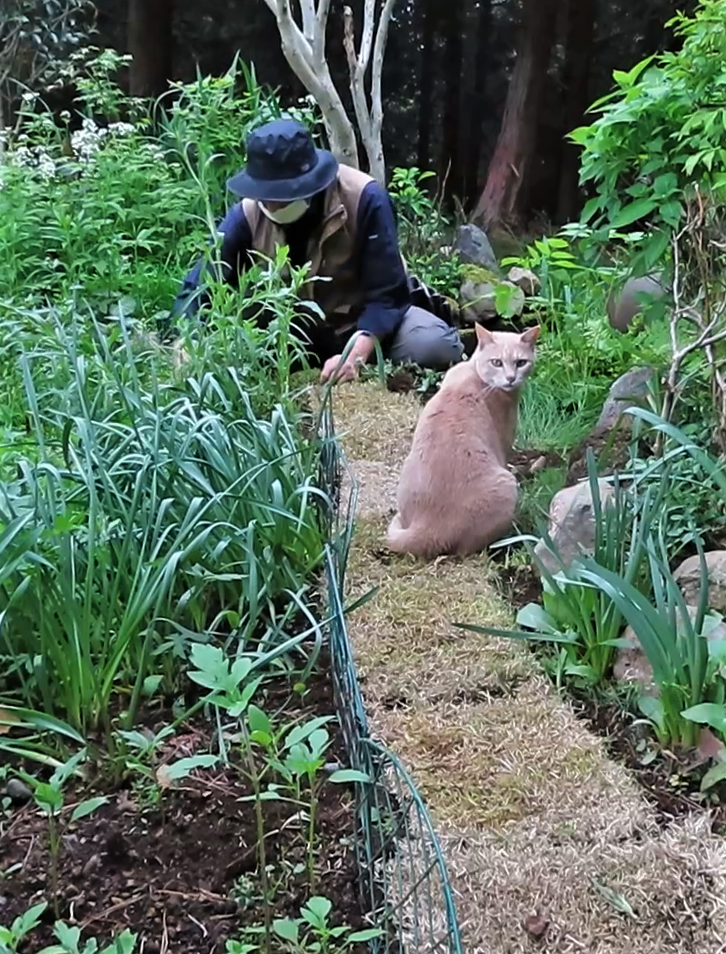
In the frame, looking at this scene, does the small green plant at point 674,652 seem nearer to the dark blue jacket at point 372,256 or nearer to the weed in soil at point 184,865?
the weed in soil at point 184,865

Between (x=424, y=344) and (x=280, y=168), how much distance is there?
97 cm

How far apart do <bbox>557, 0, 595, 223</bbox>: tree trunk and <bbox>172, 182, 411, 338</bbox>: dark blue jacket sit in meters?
3.98

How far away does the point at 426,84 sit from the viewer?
318 inches

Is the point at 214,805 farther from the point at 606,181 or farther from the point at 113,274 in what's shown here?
the point at 113,274

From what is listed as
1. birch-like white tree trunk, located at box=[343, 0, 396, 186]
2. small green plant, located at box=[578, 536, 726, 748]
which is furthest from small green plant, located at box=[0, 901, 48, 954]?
birch-like white tree trunk, located at box=[343, 0, 396, 186]

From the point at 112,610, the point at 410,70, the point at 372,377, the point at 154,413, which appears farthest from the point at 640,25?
the point at 112,610

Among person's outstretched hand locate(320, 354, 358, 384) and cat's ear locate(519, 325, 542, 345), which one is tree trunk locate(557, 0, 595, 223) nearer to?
person's outstretched hand locate(320, 354, 358, 384)

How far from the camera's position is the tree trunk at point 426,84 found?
309 inches

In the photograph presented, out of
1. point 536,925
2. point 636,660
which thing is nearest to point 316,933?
point 536,925

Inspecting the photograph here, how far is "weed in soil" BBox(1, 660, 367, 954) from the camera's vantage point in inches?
59.3

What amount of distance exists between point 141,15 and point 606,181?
6.29 meters

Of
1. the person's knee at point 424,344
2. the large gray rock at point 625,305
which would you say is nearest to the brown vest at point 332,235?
the person's knee at point 424,344

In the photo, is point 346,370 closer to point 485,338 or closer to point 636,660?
point 485,338

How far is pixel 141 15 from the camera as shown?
7.77m
